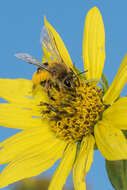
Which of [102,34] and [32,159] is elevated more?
[102,34]

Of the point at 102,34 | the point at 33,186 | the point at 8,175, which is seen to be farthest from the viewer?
the point at 33,186

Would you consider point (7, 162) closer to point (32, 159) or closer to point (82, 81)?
point (32, 159)

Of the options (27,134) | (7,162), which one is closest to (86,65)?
(27,134)

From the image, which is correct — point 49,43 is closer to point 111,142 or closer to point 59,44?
point 59,44

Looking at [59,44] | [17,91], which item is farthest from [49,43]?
[17,91]

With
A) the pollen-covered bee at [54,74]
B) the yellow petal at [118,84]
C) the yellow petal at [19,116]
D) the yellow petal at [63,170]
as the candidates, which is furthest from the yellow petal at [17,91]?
the yellow petal at [118,84]

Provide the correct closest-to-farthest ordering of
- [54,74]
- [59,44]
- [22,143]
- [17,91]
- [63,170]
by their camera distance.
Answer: [63,170] < [54,74] < [22,143] < [59,44] < [17,91]

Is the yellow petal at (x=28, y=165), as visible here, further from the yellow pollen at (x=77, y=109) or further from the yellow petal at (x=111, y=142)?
the yellow petal at (x=111, y=142)
